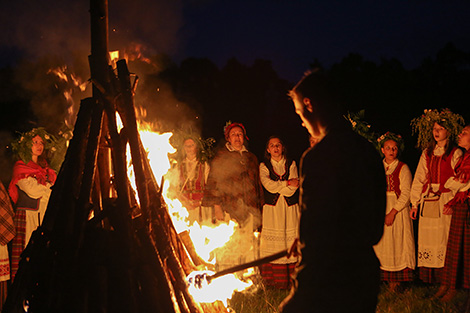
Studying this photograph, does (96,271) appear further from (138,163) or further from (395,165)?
(395,165)

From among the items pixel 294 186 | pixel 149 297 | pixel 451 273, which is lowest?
pixel 451 273

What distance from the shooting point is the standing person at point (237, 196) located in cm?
811

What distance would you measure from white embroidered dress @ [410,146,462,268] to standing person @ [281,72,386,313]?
5.19 metres

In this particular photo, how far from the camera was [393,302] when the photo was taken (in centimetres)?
661

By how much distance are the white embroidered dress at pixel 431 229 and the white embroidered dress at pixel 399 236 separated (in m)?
0.14

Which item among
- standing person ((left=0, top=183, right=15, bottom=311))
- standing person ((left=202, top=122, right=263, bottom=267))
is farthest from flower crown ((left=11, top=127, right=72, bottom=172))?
standing person ((left=202, top=122, right=263, bottom=267))

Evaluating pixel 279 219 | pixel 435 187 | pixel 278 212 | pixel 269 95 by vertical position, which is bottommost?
pixel 279 219

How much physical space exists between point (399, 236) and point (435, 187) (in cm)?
101

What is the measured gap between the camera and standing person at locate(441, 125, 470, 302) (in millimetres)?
6590

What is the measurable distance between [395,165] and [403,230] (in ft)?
3.47

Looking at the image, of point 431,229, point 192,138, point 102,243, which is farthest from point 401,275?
point 102,243

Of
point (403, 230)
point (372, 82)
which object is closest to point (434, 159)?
point (403, 230)

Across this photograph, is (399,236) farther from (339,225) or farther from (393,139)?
(339,225)

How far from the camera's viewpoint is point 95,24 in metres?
3.99
